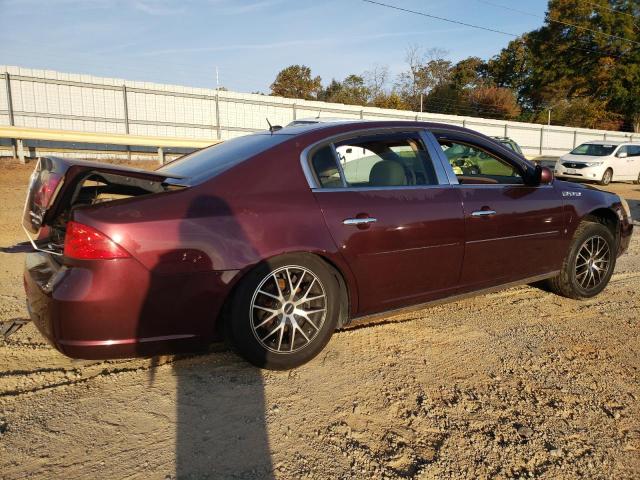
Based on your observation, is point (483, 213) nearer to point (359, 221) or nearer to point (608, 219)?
point (359, 221)

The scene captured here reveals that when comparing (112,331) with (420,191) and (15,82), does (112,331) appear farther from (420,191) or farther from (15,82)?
(15,82)

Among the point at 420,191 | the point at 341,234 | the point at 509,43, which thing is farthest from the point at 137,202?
the point at 509,43

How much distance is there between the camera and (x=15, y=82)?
1475 cm

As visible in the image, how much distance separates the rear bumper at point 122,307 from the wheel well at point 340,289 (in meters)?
0.05

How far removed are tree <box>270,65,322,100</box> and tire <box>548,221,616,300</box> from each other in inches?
1682

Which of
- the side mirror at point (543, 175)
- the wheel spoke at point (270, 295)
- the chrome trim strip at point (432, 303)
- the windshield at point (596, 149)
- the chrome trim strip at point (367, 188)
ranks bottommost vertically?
the chrome trim strip at point (432, 303)

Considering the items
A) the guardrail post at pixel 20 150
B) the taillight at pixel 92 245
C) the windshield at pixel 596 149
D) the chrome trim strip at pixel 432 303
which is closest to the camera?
the taillight at pixel 92 245

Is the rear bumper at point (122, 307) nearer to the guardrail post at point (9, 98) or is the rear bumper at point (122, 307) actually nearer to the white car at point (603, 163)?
the guardrail post at point (9, 98)

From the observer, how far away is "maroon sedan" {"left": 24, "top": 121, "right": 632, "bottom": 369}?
8.32 feet

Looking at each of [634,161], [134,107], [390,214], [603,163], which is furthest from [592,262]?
[634,161]

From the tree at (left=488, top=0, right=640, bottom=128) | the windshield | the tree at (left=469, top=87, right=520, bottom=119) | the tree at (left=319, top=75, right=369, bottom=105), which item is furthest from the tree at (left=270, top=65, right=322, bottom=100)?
the windshield

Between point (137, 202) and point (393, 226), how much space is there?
1609 millimetres

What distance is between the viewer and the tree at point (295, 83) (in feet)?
148

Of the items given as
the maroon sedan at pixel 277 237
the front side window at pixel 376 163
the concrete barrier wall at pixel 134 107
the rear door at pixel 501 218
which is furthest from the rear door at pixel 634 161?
the front side window at pixel 376 163
